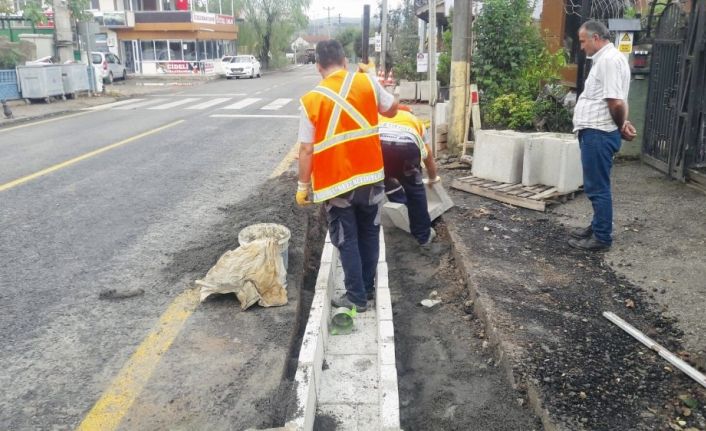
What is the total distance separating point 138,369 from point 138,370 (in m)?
0.01

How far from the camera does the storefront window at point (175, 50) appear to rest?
4384 centimetres

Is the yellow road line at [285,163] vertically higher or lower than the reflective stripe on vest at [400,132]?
lower

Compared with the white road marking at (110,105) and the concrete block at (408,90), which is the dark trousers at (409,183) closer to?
the concrete block at (408,90)

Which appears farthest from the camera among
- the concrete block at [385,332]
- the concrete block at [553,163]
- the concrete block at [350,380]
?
the concrete block at [553,163]

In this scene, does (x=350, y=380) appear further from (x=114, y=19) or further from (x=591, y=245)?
(x=114, y=19)

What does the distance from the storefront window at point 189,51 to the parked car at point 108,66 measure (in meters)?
7.57

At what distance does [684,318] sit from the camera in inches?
160

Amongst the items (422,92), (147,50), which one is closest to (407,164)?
(422,92)

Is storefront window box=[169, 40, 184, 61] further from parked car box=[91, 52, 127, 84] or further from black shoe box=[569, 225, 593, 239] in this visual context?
black shoe box=[569, 225, 593, 239]

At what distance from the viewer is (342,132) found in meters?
4.15

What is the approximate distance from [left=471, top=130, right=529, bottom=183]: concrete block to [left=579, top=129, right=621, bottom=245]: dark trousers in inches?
67.4

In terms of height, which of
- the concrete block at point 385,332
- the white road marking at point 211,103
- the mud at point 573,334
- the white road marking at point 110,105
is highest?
the mud at point 573,334

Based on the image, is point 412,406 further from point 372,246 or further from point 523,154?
point 523,154

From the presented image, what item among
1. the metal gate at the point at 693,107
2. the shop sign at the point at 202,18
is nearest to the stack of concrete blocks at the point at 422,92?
the metal gate at the point at 693,107
